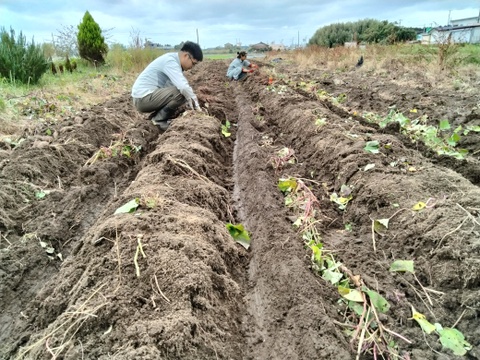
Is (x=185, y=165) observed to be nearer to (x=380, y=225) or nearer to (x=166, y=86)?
(x=380, y=225)

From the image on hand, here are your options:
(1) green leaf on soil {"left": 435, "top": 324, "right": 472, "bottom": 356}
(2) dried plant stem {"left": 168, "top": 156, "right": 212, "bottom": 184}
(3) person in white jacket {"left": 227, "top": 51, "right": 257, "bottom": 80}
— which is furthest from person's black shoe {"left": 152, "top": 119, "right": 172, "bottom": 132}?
(3) person in white jacket {"left": 227, "top": 51, "right": 257, "bottom": 80}

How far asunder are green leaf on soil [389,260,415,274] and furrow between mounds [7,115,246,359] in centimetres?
133

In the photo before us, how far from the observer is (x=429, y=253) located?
2729 mm

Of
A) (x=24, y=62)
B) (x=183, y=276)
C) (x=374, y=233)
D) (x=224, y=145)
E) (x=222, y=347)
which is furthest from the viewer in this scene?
(x=24, y=62)

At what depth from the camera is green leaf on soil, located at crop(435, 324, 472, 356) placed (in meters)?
2.04

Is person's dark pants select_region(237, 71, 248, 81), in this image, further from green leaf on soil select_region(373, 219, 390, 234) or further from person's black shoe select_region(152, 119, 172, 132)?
green leaf on soil select_region(373, 219, 390, 234)

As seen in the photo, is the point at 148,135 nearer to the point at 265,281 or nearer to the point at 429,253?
the point at 265,281

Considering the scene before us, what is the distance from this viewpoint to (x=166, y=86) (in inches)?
266

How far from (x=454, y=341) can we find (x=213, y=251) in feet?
5.91

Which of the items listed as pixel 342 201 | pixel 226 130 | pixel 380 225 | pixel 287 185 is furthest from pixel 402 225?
pixel 226 130

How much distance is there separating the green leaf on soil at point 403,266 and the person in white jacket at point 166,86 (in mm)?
4696

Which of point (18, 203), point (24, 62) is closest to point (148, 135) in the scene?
point (18, 203)

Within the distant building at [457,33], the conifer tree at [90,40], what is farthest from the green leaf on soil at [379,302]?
the conifer tree at [90,40]

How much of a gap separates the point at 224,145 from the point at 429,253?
162 inches
